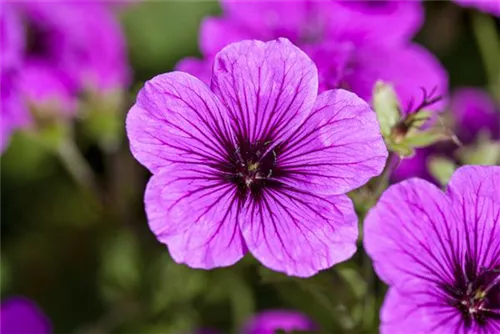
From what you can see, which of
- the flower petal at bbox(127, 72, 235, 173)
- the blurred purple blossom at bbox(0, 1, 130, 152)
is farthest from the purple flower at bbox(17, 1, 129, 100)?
the flower petal at bbox(127, 72, 235, 173)

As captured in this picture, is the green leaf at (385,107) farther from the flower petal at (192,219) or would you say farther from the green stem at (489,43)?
the green stem at (489,43)

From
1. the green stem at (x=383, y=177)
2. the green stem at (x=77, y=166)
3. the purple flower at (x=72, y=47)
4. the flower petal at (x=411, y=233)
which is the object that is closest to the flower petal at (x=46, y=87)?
the purple flower at (x=72, y=47)

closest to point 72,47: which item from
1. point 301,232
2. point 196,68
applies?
point 196,68

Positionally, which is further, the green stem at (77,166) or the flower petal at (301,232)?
the green stem at (77,166)

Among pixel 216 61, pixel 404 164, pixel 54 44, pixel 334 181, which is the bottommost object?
pixel 404 164

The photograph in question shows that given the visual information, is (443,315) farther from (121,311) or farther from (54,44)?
(54,44)

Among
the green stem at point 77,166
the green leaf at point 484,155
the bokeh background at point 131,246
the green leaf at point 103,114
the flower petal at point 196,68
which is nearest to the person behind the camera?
the flower petal at point 196,68

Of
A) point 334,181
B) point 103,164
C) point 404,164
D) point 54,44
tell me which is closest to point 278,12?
point 404,164
